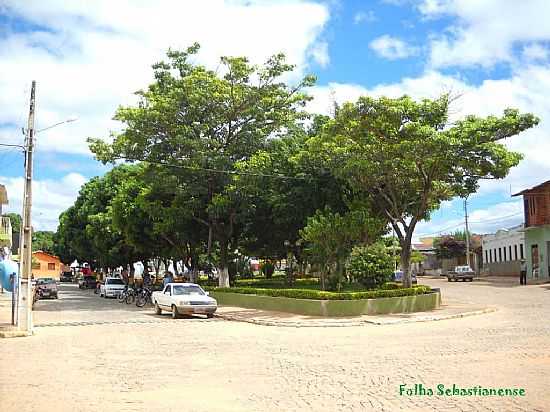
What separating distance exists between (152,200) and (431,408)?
94.8ft

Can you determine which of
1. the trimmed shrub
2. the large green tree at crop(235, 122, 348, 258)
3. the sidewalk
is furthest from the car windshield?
the trimmed shrub

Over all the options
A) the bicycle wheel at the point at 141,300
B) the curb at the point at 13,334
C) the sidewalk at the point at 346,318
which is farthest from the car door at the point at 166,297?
the curb at the point at 13,334

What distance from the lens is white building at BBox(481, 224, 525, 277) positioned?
5981 cm

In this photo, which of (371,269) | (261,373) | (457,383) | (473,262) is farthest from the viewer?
(473,262)

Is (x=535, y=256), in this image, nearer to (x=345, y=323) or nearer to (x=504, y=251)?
(x=504, y=251)

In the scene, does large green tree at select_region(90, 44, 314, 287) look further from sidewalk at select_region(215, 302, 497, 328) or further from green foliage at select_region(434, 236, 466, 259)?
green foliage at select_region(434, 236, 466, 259)

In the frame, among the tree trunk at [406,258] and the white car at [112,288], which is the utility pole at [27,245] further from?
the white car at [112,288]

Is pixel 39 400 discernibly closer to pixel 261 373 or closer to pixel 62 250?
pixel 261 373

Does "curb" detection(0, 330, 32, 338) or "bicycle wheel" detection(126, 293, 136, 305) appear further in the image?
"bicycle wheel" detection(126, 293, 136, 305)

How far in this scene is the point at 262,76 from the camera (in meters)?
32.8

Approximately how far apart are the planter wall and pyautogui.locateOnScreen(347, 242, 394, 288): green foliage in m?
1.78

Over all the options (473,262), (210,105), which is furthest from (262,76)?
(473,262)

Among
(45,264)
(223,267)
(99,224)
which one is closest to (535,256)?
(223,267)

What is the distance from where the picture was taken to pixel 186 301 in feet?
83.5
